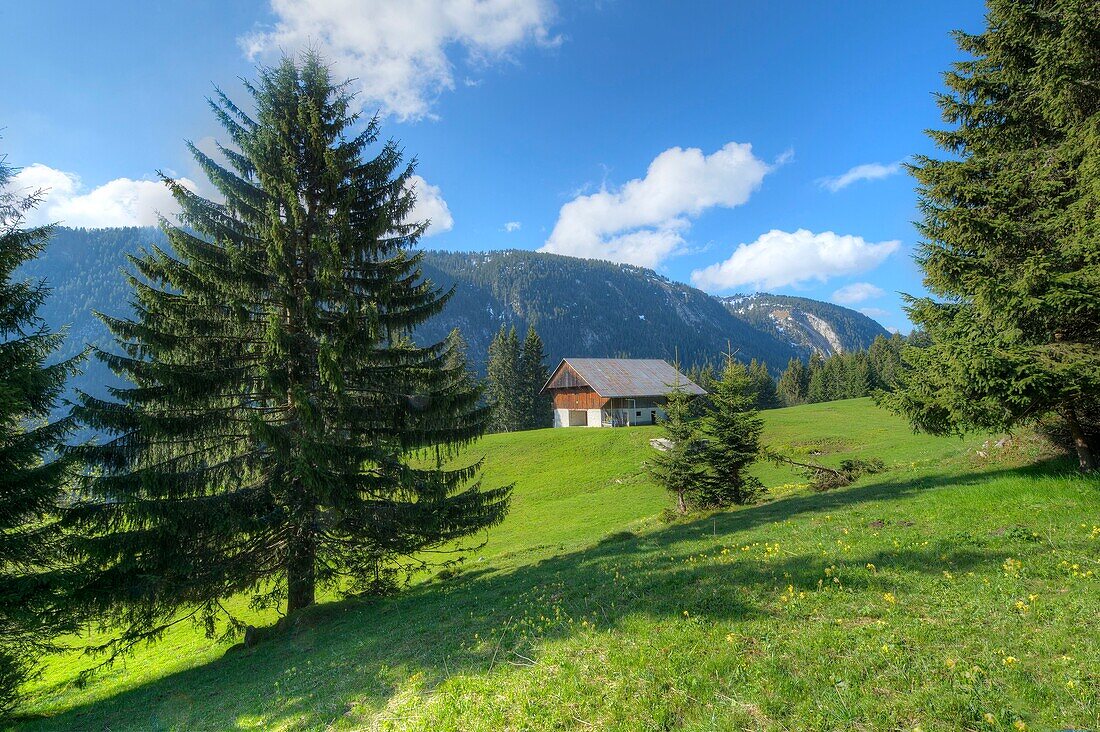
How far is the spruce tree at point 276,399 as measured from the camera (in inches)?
420

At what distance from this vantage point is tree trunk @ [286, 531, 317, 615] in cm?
1196

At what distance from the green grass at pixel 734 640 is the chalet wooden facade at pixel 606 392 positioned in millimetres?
38433

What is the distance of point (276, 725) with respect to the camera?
6.57 meters

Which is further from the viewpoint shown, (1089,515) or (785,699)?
(1089,515)

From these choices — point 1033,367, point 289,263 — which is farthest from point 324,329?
point 1033,367

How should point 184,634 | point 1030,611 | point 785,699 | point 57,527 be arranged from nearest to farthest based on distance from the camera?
point 785,699, point 1030,611, point 57,527, point 184,634

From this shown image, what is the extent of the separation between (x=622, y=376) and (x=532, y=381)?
16.9m

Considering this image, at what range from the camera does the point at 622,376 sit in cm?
5762

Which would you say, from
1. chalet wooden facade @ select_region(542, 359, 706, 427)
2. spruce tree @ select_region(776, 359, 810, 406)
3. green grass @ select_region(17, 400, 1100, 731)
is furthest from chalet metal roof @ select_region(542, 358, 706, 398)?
spruce tree @ select_region(776, 359, 810, 406)

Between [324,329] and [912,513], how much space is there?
15.5 m

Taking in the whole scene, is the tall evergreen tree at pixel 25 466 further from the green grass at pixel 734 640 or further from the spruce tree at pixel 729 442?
the spruce tree at pixel 729 442

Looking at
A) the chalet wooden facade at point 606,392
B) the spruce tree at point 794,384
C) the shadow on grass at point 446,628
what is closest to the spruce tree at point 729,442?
the shadow on grass at point 446,628

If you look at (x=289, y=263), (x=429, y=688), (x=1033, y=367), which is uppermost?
(x=289, y=263)

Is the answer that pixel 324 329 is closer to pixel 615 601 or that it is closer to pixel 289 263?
pixel 289 263
